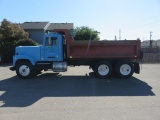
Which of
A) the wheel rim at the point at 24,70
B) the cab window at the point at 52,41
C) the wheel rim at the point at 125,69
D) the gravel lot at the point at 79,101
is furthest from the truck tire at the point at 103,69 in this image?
the wheel rim at the point at 24,70

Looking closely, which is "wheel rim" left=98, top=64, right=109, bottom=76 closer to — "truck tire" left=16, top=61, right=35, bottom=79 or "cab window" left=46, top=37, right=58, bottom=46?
"cab window" left=46, top=37, right=58, bottom=46

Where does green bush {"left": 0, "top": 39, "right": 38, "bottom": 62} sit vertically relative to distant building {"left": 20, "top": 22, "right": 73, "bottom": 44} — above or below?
below

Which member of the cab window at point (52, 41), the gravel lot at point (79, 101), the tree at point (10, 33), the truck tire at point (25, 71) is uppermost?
the tree at point (10, 33)

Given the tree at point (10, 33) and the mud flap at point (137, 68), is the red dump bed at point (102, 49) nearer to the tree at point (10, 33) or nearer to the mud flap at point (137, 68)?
the mud flap at point (137, 68)

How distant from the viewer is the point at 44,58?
54.3 ft

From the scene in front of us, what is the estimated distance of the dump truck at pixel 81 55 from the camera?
1627 cm

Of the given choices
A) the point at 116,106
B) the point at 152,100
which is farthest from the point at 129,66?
the point at 116,106

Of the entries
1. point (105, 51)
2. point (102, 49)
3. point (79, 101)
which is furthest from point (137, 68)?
point (79, 101)

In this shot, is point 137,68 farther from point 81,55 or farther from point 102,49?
point 81,55

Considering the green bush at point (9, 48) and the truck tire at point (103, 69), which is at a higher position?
the green bush at point (9, 48)

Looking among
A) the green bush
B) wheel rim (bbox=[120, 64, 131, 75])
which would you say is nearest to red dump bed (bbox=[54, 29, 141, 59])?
wheel rim (bbox=[120, 64, 131, 75])

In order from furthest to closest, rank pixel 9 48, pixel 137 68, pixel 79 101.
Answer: pixel 9 48 → pixel 137 68 → pixel 79 101

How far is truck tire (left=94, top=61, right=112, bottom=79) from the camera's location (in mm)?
16219

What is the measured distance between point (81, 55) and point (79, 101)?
6756 millimetres
